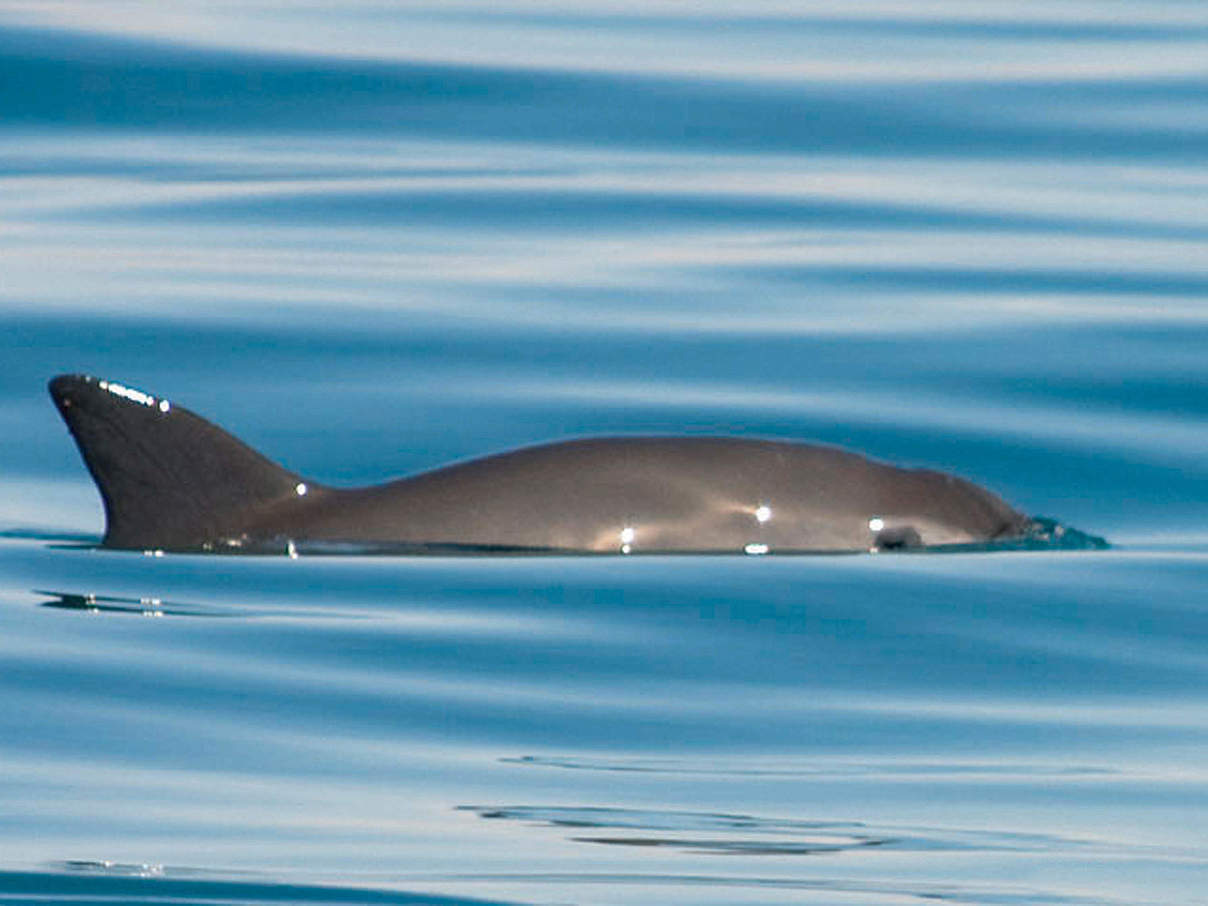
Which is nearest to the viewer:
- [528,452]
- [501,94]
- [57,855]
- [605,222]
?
[57,855]

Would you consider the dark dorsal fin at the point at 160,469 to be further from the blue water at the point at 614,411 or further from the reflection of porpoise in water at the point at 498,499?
the blue water at the point at 614,411

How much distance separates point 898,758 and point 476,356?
645 cm

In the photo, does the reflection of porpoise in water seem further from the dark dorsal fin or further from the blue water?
the blue water

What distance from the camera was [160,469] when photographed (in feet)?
32.6

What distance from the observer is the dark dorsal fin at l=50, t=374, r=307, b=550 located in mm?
9836

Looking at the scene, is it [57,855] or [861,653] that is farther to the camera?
[861,653]

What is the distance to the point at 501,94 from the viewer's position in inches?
Result: 849

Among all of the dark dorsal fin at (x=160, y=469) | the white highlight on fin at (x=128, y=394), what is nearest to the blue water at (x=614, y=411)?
the dark dorsal fin at (x=160, y=469)

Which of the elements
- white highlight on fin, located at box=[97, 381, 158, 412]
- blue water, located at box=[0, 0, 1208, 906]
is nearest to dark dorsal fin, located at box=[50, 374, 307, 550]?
white highlight on fin, located at box=[97, 381, 158, 412]

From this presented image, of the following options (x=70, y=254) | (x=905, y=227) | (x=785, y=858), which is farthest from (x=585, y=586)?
(x=905, y=227)

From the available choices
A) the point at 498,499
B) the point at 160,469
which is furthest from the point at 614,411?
the point at 160,469

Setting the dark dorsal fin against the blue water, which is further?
the dark dorsal fin

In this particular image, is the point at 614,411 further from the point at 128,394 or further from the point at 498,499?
the point at 128,394

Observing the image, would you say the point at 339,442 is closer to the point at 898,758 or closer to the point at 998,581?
the point at 998,581
